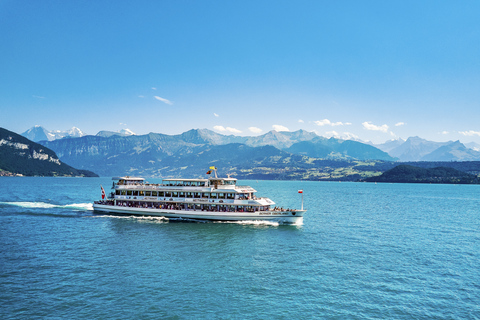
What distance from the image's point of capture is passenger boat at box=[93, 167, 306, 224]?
214ft

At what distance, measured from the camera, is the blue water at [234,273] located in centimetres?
2517

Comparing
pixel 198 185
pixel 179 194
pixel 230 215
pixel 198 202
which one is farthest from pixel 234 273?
pixel 179 194

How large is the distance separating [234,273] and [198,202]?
119 ft

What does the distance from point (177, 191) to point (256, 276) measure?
42.7m

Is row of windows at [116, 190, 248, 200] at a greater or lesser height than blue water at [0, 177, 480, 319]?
greater

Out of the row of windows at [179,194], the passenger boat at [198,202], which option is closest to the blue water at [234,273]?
the passenger boat at [198,202]

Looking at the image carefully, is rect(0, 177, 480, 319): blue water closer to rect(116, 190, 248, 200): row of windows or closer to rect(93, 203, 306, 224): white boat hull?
rect(93, 203, 306, 224): white boat hull

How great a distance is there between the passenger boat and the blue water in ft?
19.1

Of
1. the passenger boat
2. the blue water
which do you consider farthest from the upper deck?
the blue water

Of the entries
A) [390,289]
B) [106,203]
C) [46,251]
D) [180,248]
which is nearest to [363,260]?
[390,289]

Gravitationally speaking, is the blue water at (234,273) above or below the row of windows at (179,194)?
below

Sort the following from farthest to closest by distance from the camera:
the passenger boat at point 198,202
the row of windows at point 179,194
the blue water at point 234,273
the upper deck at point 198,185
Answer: the upper deck at point 198,185 → the row of windows at point 179,194 → the passenger boat at point 198,202 → the blue water at point 234,273

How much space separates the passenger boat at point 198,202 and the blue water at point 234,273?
230 inches

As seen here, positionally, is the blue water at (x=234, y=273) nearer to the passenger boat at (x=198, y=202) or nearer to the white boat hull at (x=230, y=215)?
the white boat hull at (x=230, y=215)
